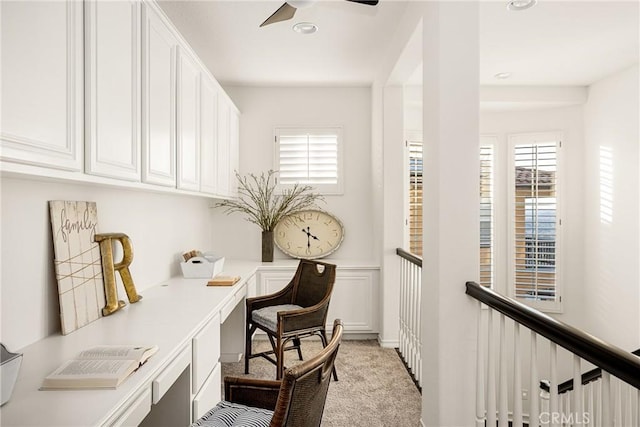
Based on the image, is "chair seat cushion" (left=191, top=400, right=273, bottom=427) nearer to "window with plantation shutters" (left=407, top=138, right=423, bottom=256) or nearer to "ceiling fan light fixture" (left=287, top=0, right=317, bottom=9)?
"ceiling fan light fixture" (left=287, top=0, right=317, bottom=9)

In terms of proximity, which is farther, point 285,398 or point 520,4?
point 520,4

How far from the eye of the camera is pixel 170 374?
1.51 m

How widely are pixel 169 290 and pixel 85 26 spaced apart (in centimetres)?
168

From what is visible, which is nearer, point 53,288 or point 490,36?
point 53,288

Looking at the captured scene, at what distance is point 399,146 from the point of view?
12.3ft

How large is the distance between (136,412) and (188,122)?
6.21ft

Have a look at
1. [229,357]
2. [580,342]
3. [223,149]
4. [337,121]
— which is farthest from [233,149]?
[580,342]

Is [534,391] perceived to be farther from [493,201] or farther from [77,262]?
[493,201]

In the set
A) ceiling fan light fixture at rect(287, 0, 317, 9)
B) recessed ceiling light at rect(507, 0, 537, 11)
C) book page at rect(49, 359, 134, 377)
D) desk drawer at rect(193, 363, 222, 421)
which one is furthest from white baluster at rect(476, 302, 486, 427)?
recessed ceiling light at rect(507, 0, 537, 11)

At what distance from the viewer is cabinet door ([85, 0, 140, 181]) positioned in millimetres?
1481

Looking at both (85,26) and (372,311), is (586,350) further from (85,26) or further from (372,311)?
(372,311)

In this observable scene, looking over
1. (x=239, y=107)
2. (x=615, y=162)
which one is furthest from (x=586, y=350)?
(x=239, y=107)

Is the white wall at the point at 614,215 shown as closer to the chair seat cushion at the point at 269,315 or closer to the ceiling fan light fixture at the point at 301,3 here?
the chair seat cushion at the point at 269,315

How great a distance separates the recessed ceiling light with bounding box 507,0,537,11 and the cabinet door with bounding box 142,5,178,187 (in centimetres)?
218
